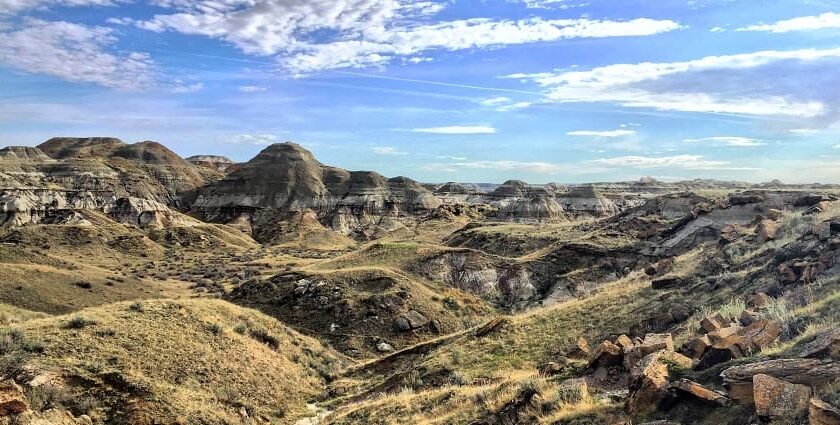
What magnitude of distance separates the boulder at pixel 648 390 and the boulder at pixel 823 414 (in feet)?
8.00

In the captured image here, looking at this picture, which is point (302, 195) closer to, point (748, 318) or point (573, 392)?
point (748, 318)

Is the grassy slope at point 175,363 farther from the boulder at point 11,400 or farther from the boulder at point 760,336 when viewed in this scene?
the boulder at point 760,336

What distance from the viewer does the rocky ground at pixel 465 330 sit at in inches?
364

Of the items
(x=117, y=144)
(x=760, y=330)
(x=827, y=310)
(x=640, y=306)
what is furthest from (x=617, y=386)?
(x=117, y=144)

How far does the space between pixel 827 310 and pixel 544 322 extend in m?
10.4

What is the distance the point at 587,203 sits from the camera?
327 ft

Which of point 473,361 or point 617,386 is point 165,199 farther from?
point 617,386

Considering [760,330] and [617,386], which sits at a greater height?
[760,330]

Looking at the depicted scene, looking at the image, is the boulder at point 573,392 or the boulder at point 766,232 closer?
the boulder at point 573,392

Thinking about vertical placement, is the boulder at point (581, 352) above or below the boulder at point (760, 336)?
below

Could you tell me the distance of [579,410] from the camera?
8992 millimetres

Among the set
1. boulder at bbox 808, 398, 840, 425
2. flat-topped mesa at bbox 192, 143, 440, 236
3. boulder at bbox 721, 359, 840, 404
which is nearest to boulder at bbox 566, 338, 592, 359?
boulder at bbox 721, 359, 840, 404

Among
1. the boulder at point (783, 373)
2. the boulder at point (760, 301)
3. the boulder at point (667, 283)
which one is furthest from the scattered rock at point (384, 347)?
the boulder at point (783, 373)

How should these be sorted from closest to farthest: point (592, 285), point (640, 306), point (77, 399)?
point (77, 399), point (640, 306), point (592, 285)
